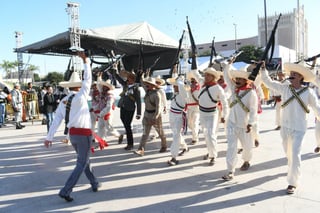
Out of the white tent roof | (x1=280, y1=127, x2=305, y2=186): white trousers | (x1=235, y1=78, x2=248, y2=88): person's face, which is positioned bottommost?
(x1=280, y1=127, x2=305, y2=186): white trousers

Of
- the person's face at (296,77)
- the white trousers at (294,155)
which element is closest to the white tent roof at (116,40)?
the person's face at (296,77)

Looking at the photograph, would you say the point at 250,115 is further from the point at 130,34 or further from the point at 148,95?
the point at 130,34

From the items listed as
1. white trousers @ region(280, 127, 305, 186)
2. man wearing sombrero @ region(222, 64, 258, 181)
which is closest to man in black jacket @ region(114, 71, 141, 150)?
man wearing sombrero @ region(222, 64, 258, 181)

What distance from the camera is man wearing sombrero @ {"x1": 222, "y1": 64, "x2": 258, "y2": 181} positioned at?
5.45m

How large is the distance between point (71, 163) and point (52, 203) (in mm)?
2382

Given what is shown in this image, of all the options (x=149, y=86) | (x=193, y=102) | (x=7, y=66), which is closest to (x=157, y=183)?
(x=149, y=86)

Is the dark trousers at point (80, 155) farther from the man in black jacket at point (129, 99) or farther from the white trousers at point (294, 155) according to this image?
the man in black jacket at point (129, 99)

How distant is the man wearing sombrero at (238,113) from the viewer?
17.9 ft

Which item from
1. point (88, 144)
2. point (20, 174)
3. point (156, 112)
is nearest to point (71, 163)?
point (20, 174)

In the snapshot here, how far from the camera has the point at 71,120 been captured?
4672mm

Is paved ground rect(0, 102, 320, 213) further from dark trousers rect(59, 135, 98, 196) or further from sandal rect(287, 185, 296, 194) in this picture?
dark trousers rect(59, 135, 98, 196)

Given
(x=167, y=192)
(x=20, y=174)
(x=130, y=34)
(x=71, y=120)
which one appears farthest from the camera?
(x=130, y=34)

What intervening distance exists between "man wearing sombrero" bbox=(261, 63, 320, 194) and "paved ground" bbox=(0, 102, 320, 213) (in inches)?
14.5

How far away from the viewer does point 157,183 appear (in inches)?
215
